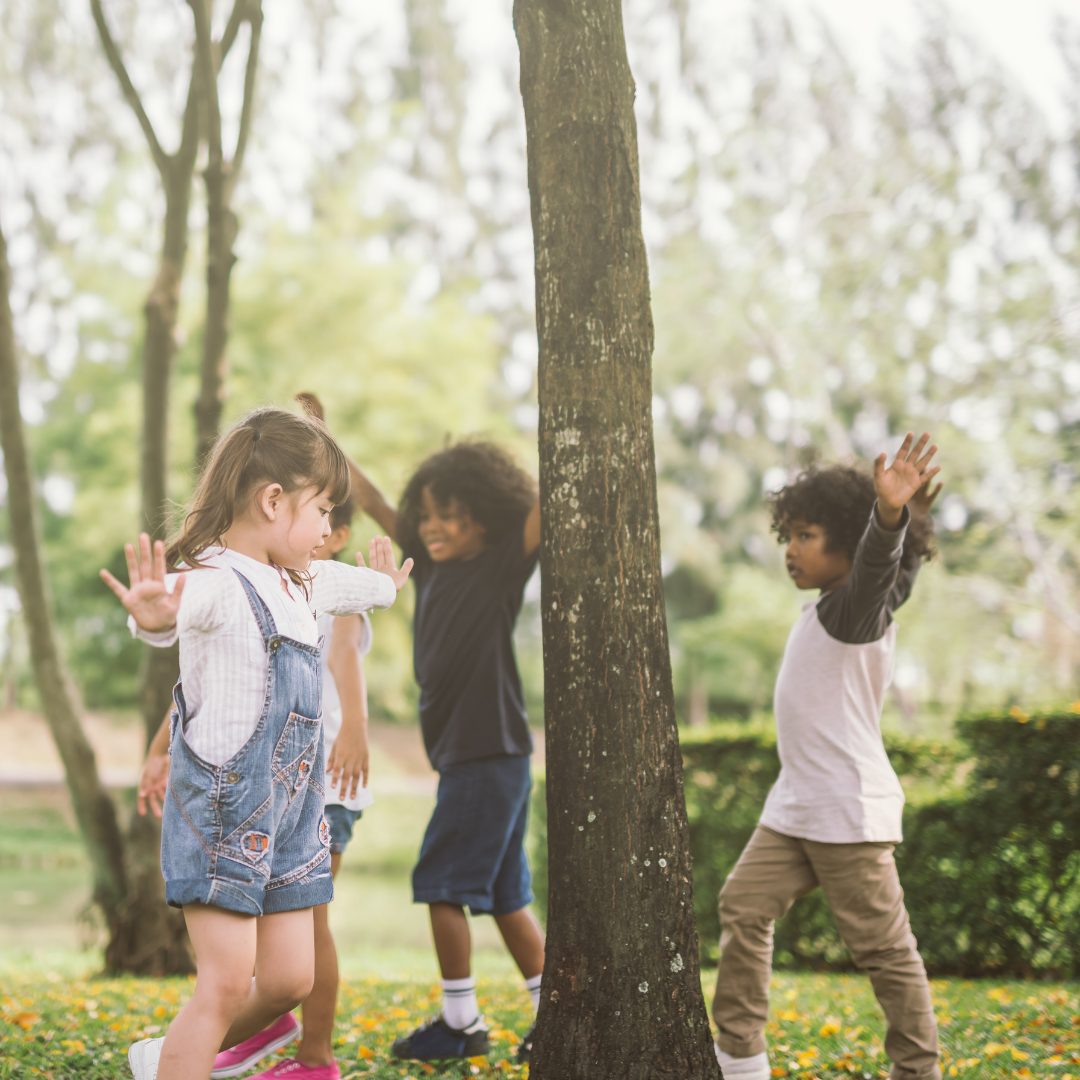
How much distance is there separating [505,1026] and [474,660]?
1.48m

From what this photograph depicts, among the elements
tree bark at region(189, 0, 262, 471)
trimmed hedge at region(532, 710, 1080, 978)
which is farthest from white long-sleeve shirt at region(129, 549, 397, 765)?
trimmed hedge at region(532, 710, 1080, 978)

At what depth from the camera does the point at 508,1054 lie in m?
3.46

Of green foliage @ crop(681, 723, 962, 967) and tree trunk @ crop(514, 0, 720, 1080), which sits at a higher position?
tree trunk @ crop(514, 0, 720, 1080)

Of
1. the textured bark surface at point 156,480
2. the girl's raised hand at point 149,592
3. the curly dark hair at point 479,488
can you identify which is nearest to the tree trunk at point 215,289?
the textured bark surface at point 156,480

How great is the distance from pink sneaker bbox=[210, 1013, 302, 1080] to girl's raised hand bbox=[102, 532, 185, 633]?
1.09m

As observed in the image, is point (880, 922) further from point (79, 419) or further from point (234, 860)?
point (79, 419)

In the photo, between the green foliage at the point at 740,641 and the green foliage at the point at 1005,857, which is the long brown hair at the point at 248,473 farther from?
the green foliage at the point at 740,641

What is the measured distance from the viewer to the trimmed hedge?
227 inches

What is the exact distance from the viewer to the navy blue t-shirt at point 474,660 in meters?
3.57

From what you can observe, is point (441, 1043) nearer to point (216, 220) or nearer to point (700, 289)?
point (216, 220)

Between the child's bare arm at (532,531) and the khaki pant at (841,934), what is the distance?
1.17m

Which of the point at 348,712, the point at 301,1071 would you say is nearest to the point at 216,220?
the point at 348,712

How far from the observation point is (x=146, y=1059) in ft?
7.24

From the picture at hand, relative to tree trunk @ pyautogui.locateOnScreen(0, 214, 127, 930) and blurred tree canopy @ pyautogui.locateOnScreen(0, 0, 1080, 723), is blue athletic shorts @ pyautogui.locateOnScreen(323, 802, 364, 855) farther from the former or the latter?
blurred tree canopy @ pyautogui.locateOnScreen(0, 0, 1080, 723)
